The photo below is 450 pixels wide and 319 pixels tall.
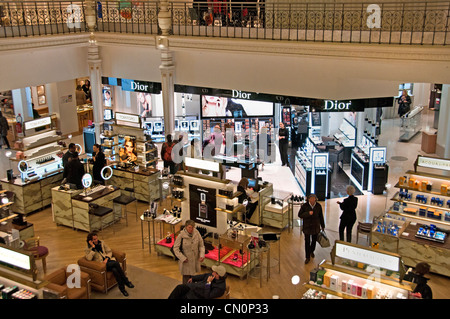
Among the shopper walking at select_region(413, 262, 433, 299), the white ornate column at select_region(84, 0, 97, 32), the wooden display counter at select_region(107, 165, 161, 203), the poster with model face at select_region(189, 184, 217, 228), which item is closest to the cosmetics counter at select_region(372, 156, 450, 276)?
the shopper walking at select_region(413, 262, 433, 299)

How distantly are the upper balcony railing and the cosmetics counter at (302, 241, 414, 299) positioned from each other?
17.1ft

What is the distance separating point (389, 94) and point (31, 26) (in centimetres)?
941

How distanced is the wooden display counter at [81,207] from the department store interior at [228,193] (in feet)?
0.11

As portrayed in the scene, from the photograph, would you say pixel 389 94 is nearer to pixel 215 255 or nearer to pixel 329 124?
pixel 329 124

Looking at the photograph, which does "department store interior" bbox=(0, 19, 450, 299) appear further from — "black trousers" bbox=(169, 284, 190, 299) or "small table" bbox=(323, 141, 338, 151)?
"black trousers" bbox=(169, 284, 190, 299)

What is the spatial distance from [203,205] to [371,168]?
213 inches

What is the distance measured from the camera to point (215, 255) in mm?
9898

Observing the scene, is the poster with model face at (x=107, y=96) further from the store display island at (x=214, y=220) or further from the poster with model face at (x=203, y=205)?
the poster with model face at (x=203, y=205)

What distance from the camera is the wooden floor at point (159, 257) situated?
364 inches

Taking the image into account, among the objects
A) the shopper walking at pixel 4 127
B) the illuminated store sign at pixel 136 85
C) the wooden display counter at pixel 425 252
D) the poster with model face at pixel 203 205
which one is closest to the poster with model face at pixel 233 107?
the illuminated store sign at pixel 136 85

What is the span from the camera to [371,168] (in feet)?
44.4

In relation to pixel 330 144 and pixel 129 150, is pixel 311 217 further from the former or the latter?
pixel 330 144

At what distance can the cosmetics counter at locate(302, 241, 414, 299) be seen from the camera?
731 centimetres
